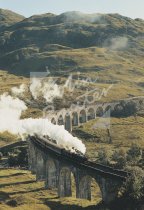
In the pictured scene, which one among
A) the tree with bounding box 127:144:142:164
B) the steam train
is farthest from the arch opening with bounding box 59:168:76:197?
the tree with bounding box 127:144:142:164

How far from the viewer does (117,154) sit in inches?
5359

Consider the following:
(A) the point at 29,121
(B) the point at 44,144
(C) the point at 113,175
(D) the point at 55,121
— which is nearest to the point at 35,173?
(B) the point at 44,144

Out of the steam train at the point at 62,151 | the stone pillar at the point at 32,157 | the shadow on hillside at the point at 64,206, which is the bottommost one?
the stone pillar at the point at 32,157

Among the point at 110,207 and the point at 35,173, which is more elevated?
the point at 110,207

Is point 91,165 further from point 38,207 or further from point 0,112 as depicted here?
point 0,112

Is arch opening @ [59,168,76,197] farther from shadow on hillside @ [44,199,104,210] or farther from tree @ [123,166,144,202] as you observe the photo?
tree @ [123,166,144,202]

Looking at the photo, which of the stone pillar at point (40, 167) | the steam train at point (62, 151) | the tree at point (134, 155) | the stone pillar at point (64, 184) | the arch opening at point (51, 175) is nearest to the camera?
the stone pillar at point (64, 184)

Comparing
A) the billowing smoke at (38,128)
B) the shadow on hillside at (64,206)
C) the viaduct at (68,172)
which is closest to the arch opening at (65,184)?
the viaduct at (68,172)

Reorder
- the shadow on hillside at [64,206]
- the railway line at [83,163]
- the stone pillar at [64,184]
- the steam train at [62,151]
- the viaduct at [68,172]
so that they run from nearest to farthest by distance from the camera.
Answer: the viaduct at [68,172] → the shadow on hillside at [64,206] → the railway line at [83,163] → the stone pillar at [64,184] → the steam train at [62,151]

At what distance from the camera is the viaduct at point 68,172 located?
8631 cm

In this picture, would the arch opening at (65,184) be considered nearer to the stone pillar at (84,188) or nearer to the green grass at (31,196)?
the green grass at (31,196)

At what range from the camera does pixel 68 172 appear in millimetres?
104250

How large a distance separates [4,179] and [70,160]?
2981 cm

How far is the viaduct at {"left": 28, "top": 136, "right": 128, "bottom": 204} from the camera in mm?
86312
